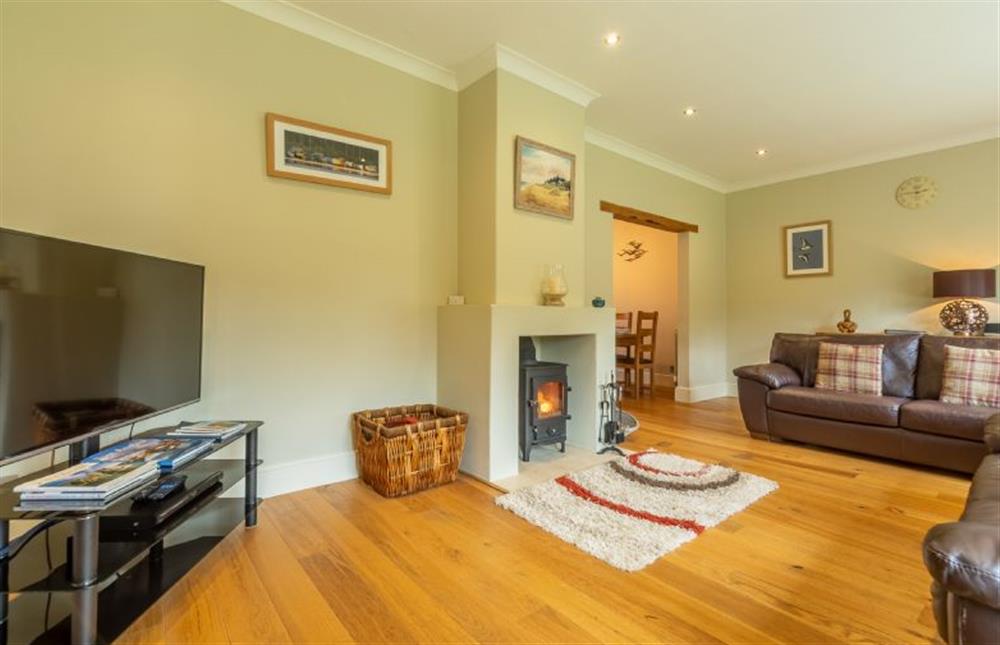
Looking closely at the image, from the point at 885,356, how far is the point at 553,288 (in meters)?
2.69

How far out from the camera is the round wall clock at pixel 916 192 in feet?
14.8

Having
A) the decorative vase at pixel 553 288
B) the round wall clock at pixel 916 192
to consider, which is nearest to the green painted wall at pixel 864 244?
the round wall clock at pixel 916 192

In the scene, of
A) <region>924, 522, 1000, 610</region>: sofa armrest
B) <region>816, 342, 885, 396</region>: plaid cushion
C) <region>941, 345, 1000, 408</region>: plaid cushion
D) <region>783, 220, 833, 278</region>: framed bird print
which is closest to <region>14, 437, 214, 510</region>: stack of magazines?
<region>924, 522, 1000, 610</region>: sofa armrest

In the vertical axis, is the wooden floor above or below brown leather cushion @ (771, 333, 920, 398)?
below

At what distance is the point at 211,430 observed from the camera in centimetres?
204

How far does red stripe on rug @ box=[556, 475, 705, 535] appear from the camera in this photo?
221cm

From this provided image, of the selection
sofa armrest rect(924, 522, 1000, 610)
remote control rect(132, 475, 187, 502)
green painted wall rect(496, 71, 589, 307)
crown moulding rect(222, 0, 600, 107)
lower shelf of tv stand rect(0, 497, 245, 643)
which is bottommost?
lower shelf of tv stand rect(0, 497, 245, 643)

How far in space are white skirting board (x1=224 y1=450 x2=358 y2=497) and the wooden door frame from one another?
327cm

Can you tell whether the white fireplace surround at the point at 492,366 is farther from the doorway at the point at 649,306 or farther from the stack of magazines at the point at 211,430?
the doorway at the point at 649,306

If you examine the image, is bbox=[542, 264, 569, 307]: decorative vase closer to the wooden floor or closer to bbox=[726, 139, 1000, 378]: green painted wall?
the wooden floor

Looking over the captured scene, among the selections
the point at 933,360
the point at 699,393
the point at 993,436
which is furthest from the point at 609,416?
the point at 699,393

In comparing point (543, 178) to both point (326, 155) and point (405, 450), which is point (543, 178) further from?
point (405, 450)

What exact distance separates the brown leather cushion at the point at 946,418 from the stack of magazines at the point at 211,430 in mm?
4001

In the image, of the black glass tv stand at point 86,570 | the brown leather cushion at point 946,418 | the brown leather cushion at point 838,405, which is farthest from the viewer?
the brown leather cushion at point 838,405
